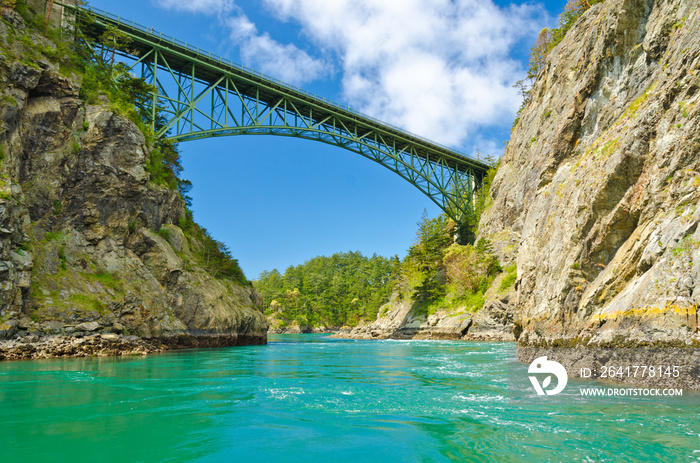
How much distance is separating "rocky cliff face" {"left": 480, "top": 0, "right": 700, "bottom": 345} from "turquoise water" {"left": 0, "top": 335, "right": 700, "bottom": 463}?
2178mm

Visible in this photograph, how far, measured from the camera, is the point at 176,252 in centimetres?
2319

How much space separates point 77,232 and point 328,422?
1739 cm

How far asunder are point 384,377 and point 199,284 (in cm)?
1544

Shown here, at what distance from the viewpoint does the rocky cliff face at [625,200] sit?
26.9 ft

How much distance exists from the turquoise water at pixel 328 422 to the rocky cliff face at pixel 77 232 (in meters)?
6.51

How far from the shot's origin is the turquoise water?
14.4ft

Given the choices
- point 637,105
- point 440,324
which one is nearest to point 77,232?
point 637,105

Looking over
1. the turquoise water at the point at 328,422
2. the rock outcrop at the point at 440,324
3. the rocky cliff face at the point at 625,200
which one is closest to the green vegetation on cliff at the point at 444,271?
the rock outcrop at the point at 440,324

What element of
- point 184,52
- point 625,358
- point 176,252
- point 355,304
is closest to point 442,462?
point 625,358

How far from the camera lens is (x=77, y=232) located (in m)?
18.3

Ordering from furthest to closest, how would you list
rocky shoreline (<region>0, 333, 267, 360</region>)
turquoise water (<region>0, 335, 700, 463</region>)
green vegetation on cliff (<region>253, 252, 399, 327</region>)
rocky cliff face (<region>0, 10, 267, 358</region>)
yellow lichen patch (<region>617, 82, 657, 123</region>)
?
green vegetation on cliff (<region>253, 252, 399, 327</region>)
rocky cliff face (<region>0, 10, 267, 358</region>)
rocky shoreline (<region>0, 333, 267, 360</region>)
yellow lichen patch (<region>617, 82, 657, 123</region>)
turquoise water (<region>0, 335, 700, 463</region>)

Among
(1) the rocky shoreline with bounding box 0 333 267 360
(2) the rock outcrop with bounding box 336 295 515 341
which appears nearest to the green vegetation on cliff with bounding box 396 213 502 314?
(2) the rock outcrop with bounding box 336 295 515 341

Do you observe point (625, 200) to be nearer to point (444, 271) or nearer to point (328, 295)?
point (444, 271)

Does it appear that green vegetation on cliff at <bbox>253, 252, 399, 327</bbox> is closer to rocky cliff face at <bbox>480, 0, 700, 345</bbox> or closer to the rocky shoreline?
the rocky shoreline
